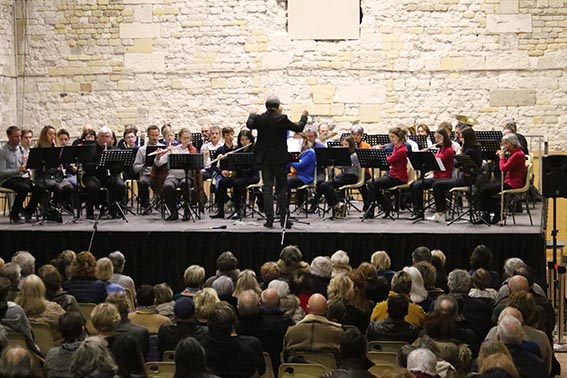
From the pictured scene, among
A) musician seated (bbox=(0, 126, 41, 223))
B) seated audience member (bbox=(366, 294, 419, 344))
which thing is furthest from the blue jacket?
seated audience member (bbox=(366, 294, 419, 344))

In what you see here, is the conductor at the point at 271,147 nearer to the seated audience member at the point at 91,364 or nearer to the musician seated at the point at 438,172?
the musician seated at the point at 438,172

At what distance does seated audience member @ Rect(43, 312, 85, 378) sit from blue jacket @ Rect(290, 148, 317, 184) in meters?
7.80

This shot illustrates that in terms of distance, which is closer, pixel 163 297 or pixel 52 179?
pixel 163 297

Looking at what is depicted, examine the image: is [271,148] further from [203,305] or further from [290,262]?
[203,305]

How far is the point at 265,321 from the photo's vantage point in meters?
7.88

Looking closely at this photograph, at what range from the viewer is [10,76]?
19.7m

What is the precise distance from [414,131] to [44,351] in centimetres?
957

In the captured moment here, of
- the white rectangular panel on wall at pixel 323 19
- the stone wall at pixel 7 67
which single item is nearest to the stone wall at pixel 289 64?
the white rectangular panel on wall at pixel 323 19

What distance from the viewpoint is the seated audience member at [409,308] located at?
8.02 m

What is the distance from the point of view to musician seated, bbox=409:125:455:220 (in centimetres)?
1330

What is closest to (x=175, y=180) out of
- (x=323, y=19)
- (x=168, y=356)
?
(x=323, y=19)

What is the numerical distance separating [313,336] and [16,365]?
97.5 inches

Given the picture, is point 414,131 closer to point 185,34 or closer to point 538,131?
point 538,131

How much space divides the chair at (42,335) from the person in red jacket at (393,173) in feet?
22.6
